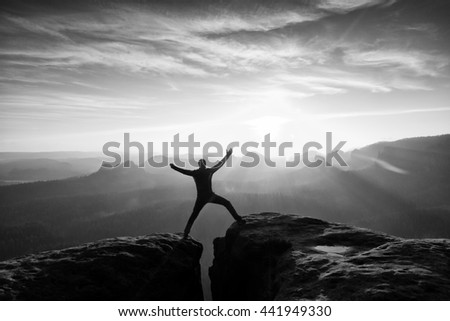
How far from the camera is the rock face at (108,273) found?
1068cm

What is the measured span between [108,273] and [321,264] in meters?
8.58

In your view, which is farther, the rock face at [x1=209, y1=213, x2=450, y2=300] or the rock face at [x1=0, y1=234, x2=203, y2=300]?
the rock face at [x1=0, y1=234, x2=203, y2=300]

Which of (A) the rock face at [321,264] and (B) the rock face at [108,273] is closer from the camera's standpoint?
(A) the rock face at [321,264]

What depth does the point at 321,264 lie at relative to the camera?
11.4 meters

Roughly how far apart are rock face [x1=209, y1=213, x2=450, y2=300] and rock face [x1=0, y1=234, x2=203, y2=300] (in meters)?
2.84

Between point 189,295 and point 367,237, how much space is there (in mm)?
9308

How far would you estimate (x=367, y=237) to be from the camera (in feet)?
48.6

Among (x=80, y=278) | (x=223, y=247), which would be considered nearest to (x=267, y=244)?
(x=223, y=247)

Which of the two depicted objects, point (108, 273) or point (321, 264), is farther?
point (108, 273)

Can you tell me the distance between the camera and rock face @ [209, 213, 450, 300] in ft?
29.3

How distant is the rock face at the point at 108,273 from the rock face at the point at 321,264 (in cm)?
284

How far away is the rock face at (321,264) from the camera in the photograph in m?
8.93

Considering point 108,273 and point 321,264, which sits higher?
point 321,264

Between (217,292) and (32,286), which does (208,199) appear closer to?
(217,292)
